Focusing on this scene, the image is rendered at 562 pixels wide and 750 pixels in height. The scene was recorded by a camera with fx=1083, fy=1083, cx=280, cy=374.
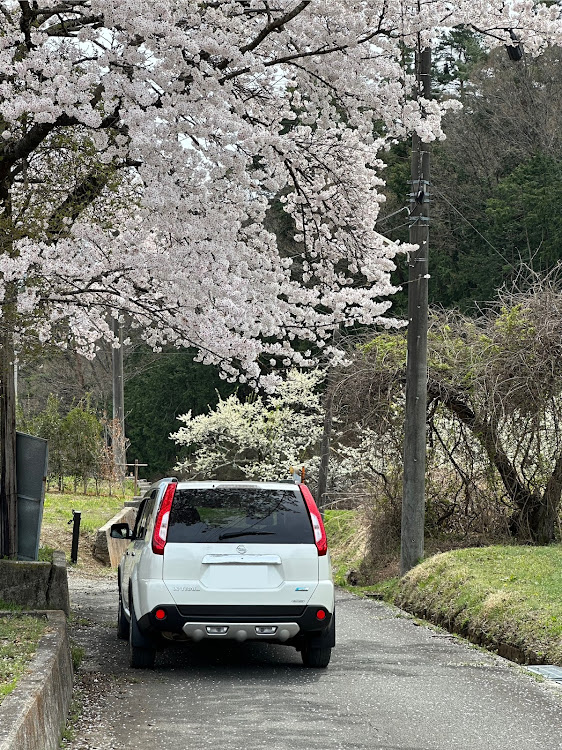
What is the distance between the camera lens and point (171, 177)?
31.3 feet

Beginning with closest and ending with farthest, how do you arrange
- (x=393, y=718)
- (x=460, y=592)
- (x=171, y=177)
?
(x=393, y=718) < (x=171, y=177) < (x=460, y=592)

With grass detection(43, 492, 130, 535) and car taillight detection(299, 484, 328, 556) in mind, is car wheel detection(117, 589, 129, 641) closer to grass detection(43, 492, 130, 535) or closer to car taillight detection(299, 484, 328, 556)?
car taillight detection(299, 484, 328, 556)

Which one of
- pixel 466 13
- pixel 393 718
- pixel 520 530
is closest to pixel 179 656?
pixel 393 718

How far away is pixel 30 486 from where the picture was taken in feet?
44.1

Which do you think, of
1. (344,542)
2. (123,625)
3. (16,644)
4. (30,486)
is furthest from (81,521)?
(16,644)

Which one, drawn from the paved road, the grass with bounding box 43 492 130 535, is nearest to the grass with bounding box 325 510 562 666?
the paved road

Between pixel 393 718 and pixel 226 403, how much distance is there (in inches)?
1239

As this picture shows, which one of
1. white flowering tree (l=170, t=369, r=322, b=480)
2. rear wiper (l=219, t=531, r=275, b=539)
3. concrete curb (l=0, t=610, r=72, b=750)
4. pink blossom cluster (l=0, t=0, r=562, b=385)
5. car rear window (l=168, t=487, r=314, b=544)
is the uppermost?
pink blossom cluster (l=0, t=0, r=562, b=385)

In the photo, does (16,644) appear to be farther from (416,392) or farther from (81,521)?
(81,521)

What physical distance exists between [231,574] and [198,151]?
3912 millimetres

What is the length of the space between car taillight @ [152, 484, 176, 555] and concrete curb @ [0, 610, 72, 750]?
3.25 ft

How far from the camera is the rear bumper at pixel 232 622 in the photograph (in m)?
8.48

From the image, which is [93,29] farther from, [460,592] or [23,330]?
[460,592]

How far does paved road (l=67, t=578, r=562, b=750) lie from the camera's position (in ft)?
21.3
